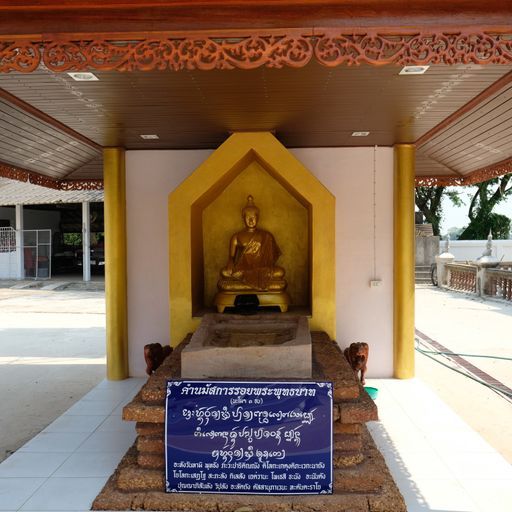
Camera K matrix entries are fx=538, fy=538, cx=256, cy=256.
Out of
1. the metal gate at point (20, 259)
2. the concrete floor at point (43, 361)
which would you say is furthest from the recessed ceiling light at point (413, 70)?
the metal gate at point (20, 259)

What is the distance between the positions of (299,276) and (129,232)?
2328 millimetres

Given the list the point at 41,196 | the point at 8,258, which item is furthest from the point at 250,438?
the point at 8,258

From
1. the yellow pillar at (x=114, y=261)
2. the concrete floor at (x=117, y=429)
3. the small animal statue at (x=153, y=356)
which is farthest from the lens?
the yellow pillar at (x=114, y=261)

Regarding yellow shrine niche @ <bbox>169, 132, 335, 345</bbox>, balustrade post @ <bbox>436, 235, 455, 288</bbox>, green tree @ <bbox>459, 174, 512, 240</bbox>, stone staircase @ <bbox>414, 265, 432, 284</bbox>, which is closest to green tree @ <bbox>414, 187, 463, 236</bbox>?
green tree @ <bbox>459, 174, 512, 240</bbox>

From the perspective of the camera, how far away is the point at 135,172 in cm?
704

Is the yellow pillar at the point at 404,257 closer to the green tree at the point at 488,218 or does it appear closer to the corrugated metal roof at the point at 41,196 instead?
the corrugated metal roof at the point at 41,196

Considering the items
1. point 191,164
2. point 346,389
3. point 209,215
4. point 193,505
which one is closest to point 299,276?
point 209,215

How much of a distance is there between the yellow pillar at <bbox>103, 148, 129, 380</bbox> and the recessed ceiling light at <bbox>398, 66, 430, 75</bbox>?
3952mm

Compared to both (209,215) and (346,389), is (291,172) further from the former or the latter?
(346,389)

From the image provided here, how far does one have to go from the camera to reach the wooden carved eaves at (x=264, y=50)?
10.2 ft

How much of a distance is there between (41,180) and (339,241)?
15.5ft

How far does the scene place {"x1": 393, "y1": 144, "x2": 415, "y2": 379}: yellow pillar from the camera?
22.2 ft

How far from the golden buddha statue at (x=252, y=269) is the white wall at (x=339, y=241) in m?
0.85

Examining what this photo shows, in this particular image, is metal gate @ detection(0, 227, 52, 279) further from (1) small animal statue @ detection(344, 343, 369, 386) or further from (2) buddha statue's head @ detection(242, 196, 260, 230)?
(1) small animal statue @ detection(344, 343, 369, 386)
